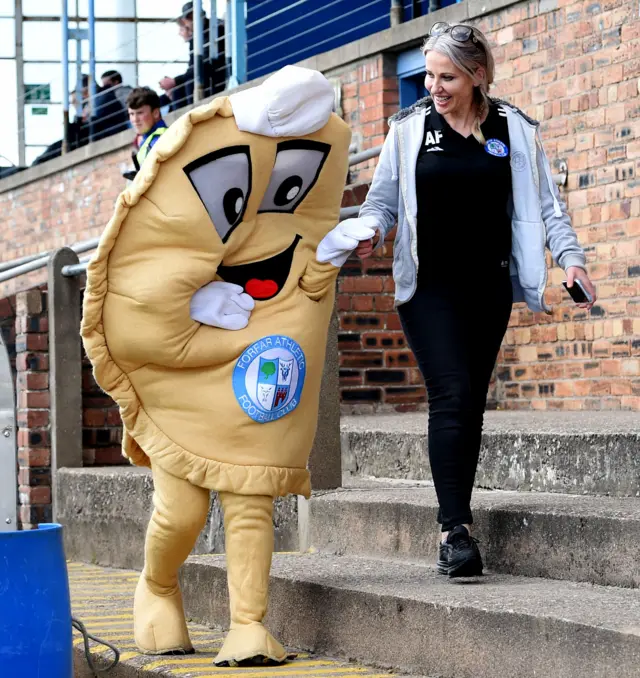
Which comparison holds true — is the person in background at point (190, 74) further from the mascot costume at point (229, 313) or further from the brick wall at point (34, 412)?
the mascot costume at point (229, 313)

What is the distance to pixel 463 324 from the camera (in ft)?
14.3

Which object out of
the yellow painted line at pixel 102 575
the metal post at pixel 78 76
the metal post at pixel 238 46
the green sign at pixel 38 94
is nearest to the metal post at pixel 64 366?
the yellow painted line at pixel 102 575

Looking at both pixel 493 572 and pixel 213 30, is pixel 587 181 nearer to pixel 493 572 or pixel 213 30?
pixel 493 572

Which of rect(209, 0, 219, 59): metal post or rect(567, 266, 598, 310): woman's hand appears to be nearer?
rect(567, 266, 598, 310): woman's hand

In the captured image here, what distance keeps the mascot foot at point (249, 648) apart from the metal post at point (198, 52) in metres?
8.17

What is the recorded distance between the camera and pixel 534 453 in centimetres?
518

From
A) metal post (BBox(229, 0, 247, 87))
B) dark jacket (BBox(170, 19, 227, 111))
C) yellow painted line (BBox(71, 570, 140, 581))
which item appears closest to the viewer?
yellow painted line (BBox(71, 570, 140, 581))

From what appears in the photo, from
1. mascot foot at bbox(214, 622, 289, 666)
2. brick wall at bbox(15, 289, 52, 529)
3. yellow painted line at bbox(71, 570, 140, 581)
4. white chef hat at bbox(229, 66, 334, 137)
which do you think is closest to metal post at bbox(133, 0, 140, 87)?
brick wall at bbox(15, 289, 52, 529)

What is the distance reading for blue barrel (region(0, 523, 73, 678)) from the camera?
3668mm

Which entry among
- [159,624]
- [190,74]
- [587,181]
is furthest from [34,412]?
[190,74]

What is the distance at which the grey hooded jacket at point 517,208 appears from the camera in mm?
4383

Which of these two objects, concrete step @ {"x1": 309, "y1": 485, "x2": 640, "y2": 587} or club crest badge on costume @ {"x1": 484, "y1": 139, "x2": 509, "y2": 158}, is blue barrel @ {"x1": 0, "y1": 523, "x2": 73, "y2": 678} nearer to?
concrete step @ {"x1": 309, "y1": 485, "x2": 640, "y2": 587}

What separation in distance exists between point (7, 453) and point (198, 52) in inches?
323

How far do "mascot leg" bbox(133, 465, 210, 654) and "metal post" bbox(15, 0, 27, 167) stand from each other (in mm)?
11732
